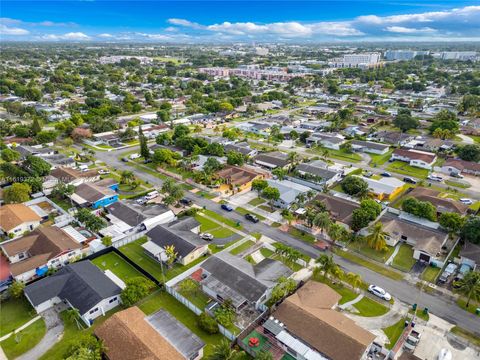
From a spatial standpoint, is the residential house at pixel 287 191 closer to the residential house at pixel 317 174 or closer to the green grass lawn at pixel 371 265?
the residential house at pixel 317 174

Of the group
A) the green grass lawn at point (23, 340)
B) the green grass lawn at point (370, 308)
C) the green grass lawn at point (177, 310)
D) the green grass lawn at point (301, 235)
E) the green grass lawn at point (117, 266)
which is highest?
the green grass lawn at point (301, 235)

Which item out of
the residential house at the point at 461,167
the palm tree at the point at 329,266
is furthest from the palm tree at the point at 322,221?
the residential house at the point at 461,167

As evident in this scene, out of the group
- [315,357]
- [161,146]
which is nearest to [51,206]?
[161,146]

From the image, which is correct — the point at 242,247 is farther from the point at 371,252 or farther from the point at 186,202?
the point at 371,252

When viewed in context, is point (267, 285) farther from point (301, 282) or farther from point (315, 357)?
point (315, 357)

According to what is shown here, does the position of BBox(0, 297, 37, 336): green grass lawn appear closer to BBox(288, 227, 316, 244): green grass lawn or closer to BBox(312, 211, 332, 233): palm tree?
BBox(288, 227, 316, 244): green grass lawn
